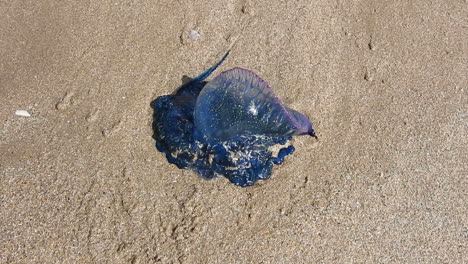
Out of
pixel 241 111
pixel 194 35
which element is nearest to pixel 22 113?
pixel 194 35

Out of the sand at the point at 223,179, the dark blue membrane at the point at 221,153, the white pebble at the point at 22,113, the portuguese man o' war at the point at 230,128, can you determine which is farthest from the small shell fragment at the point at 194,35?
the white pebble at the point at 22,113

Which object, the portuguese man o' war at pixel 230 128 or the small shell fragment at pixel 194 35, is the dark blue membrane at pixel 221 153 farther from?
the small shell fragment at pixel 194 35

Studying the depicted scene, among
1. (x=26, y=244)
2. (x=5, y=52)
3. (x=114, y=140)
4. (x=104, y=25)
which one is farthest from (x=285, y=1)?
(x=26, y=244)

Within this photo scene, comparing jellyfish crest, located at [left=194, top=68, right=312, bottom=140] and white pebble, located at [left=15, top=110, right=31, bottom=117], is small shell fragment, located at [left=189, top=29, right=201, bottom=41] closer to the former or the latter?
jellyfish crest, located at [left=194, top=68, right=312, bottom=140]

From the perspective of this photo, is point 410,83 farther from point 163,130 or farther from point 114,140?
point 114,140

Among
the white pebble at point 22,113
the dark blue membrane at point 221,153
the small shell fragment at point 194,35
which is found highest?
the small shell fragment at point 194,35

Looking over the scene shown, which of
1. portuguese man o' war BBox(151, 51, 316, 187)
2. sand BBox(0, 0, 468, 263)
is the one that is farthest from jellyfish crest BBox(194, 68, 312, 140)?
sand BBox(0, 0, 468, 263)

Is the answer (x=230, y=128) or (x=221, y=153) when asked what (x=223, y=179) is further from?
(x=230, y=128)
